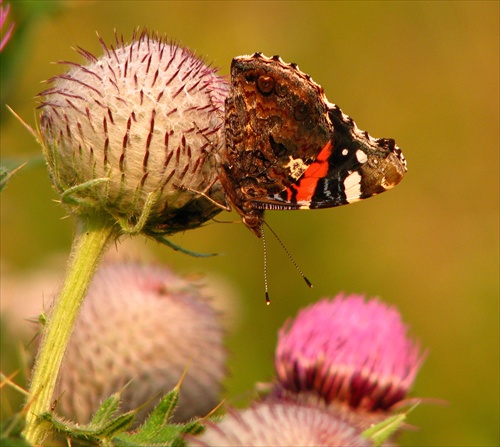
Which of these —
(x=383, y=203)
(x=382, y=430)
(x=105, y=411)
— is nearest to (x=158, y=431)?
(x=105, y=411)

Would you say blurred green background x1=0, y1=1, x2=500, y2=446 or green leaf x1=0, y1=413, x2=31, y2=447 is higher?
blurred green background x1=0, y1=1, x2=500, y2=446

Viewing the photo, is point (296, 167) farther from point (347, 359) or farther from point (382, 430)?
point (347, 359)

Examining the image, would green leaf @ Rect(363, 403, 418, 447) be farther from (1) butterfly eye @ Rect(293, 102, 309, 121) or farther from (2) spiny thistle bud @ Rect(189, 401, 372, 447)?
(1) butterfly eye @ Rect(293, 102, 309, 121)

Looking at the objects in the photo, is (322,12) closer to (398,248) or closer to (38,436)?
(398,248)

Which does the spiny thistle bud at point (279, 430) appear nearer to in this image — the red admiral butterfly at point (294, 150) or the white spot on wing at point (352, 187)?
the red admiral butterfly at point (294, 150)

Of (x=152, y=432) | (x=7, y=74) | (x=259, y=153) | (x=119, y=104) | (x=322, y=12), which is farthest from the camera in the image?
(x=322, y=12)

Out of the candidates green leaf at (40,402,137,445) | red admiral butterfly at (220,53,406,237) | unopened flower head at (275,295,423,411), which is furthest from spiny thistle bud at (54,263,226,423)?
green leaf at (40,402,137,445)

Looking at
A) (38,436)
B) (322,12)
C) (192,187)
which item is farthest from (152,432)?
(322,12)

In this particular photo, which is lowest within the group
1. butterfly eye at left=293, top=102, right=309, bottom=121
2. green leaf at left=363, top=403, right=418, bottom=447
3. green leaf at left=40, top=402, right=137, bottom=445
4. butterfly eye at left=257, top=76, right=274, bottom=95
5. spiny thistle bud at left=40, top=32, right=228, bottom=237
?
green leaf at left=40, top=402, right=137, bottom=445
